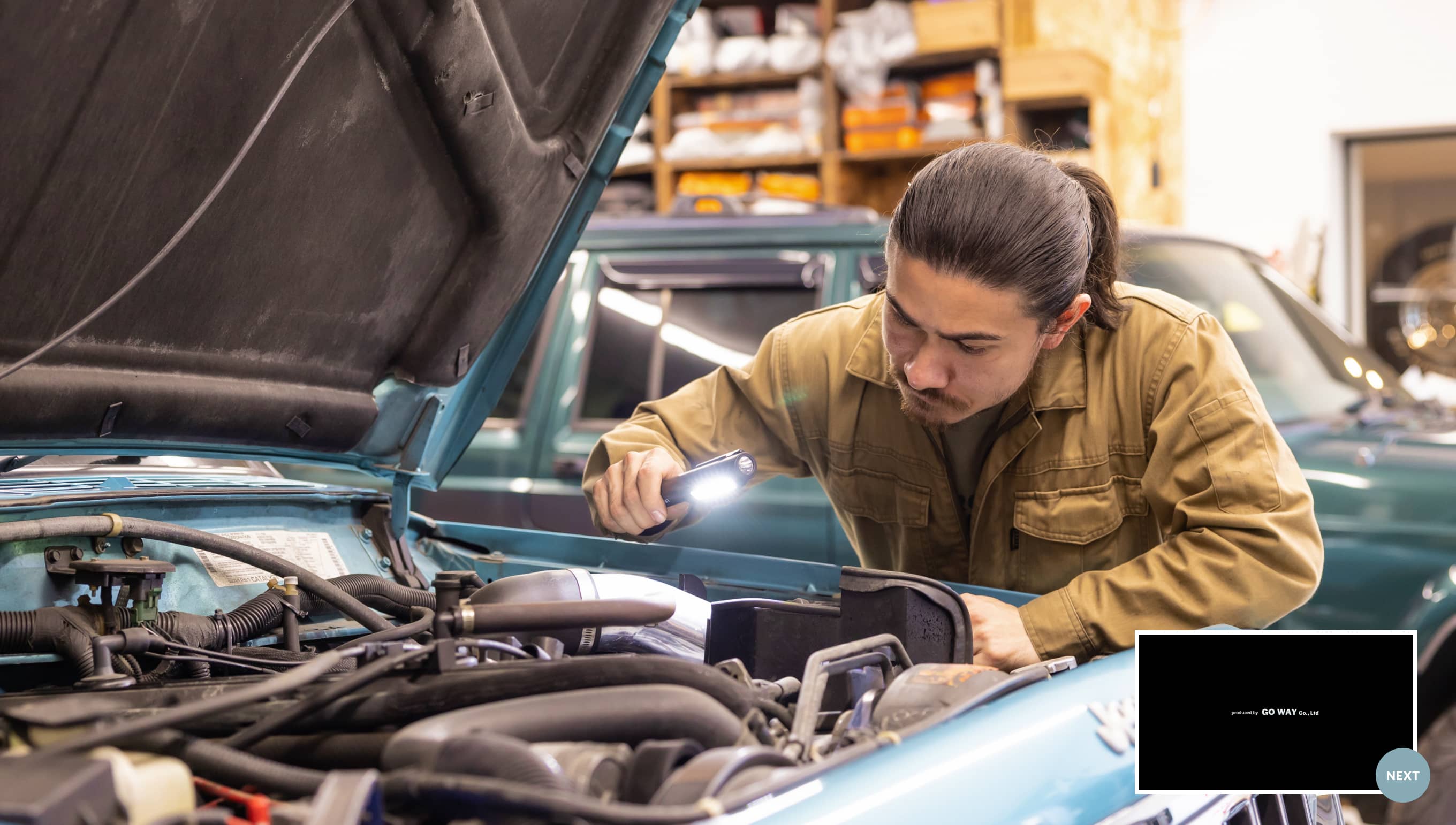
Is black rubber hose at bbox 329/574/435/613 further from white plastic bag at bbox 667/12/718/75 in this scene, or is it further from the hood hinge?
white plastic bag at bbox 667/12/718/75

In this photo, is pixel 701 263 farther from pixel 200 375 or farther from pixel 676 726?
pixel 676 726

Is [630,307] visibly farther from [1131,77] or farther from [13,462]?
[1131,77]

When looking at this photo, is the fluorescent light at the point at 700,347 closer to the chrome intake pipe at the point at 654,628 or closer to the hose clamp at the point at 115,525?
the chrome intake pipe at the point at 654,628

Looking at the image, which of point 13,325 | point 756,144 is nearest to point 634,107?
point 13,325

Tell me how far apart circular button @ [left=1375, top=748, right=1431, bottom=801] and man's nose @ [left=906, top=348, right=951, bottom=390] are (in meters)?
0.78

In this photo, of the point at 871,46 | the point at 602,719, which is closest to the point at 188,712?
the point at 602,719

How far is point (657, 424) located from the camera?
2.25 metres

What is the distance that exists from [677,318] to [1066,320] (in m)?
1.92

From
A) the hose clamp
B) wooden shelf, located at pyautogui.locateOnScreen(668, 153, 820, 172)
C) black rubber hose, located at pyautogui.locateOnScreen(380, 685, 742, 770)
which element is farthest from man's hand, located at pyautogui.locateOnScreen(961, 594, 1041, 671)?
wooden shelf, located at pyautogui.locateOnScreen(668, 153, 820, 172)

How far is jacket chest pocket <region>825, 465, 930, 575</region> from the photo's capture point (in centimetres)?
221

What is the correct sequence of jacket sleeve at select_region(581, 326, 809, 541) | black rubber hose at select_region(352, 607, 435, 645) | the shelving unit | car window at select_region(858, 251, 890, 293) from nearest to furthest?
black rubber hose at select_region(352, 607, 435, 645) → jacket sleeve at select_region(581, 326, 809, 541) → car window at select_region(858, 251, 890, 293) → the shelving unit

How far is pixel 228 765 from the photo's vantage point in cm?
102

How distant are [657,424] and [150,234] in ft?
3.19

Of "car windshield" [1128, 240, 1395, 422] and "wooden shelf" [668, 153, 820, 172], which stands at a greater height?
"wooden shelf" [668, 153, 820, 172]
